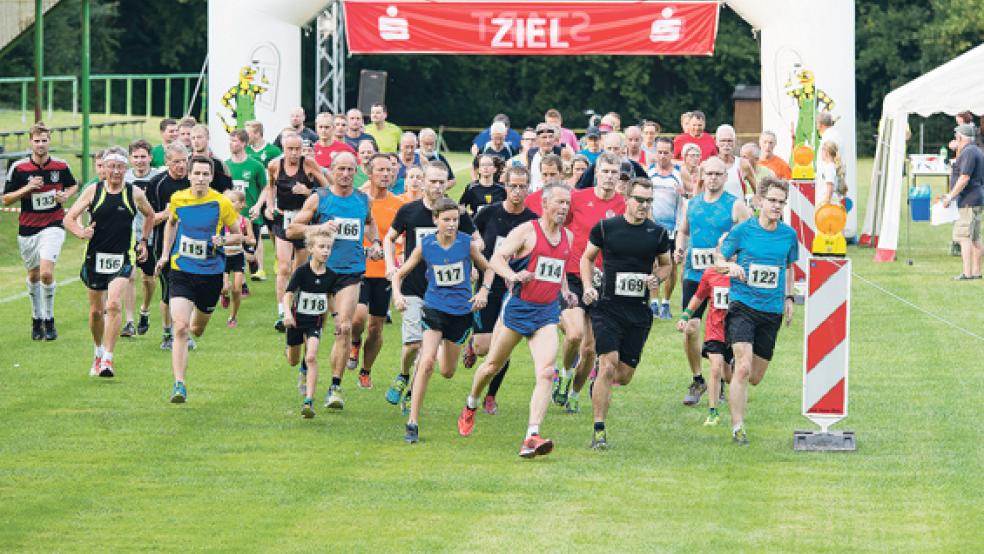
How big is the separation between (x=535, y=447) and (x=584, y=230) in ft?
8.07

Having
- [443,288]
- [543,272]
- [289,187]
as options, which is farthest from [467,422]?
[289,187]

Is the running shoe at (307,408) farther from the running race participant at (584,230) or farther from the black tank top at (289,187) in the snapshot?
the black tank top at (289,187)

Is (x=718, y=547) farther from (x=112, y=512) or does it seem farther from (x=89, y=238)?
(x=89, y=238)

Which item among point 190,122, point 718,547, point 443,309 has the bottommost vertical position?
point 718,547

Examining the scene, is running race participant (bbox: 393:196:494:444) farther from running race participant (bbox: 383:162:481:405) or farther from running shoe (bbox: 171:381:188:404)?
running shoe (bbox: 171:381:188:404)

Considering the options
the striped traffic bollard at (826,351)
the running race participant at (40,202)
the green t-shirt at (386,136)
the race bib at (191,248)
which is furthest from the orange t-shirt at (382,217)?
the green t-shirt at (386,136)

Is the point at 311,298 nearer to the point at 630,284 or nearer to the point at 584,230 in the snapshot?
the point at 584,230

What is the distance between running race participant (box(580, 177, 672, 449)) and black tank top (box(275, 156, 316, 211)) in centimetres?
534

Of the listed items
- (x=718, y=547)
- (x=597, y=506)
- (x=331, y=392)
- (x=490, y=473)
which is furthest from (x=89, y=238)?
(x=718, y=547)

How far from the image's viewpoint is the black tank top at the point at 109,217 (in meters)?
14.3

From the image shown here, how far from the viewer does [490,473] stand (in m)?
10.6

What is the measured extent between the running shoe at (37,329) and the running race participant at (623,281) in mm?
7147

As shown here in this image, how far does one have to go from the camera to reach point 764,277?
449 inches

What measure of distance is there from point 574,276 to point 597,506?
3457mm
